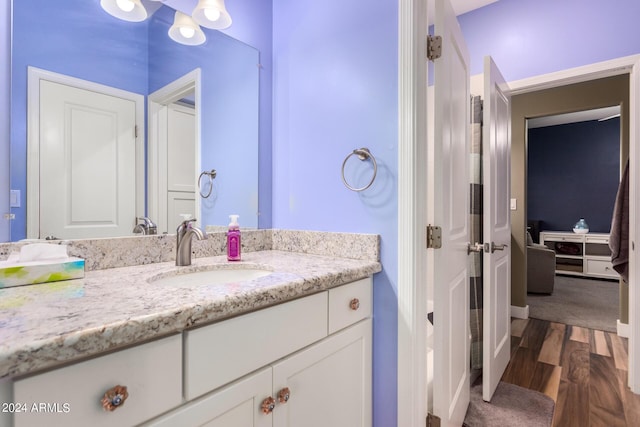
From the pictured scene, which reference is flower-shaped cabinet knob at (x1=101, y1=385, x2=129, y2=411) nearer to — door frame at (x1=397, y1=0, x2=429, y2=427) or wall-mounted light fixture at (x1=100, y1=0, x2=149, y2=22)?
door frame at (x1=397, y1=0, x2=429, y2=427)

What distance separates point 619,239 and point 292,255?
221 cm

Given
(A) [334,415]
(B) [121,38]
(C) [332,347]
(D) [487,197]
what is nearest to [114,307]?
(C) [332,347]

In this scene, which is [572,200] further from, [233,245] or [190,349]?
[190,349]

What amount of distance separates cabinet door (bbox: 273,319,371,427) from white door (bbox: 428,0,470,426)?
0.30 meters

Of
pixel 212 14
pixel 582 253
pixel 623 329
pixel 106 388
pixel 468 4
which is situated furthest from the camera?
pixel 582 253

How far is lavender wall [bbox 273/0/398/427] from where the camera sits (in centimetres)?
124

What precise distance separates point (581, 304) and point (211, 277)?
174 inches

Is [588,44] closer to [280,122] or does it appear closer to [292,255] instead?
[280,122]

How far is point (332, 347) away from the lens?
3.42 ft

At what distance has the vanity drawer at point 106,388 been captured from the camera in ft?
1.59

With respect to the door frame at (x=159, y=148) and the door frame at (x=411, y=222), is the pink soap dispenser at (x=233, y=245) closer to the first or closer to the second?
the door frame at (x=159, y=148)

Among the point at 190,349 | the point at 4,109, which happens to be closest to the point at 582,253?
the point at 190,349

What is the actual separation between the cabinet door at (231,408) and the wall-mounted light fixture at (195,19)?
4.37 ft

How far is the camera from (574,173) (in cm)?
572
